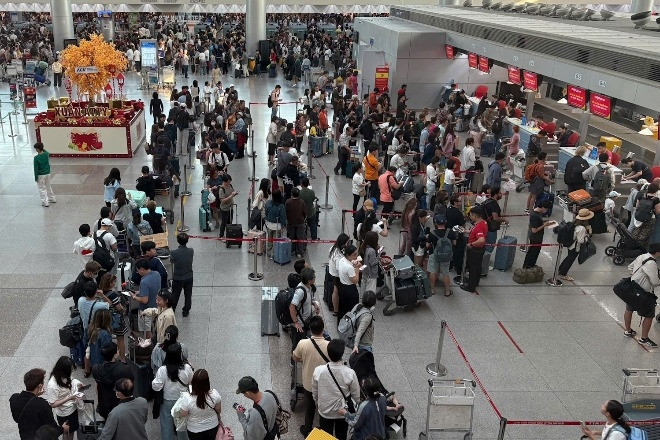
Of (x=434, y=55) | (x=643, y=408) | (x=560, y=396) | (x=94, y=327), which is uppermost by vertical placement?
(x=434, y=55)

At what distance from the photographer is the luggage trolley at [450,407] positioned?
6277 mm

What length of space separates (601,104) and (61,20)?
30.7 m

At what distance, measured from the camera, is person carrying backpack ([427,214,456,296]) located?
379 inches

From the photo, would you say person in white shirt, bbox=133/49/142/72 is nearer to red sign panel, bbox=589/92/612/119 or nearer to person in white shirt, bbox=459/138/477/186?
person in white shirt, bbox=459/138/477/186

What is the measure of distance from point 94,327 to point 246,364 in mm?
2046

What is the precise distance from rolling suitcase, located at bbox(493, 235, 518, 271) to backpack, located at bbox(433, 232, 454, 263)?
5.84 feet

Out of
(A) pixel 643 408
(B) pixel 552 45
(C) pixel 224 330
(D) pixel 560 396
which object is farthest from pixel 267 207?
(B) pixel 552 45

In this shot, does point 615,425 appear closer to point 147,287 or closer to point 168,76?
point 147,287

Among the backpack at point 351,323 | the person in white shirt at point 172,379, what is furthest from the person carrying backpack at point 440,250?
the person in white shirt at point 172,379

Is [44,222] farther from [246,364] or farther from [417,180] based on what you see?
[417,180]

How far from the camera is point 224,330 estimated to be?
29.1ft

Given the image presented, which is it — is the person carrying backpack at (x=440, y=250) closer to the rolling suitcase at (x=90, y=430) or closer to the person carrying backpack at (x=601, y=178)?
the person carrying backpack at (x=601, y=178)

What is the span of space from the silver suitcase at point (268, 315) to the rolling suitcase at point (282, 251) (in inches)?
85.2

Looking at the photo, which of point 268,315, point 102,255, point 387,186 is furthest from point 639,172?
point 102,255
